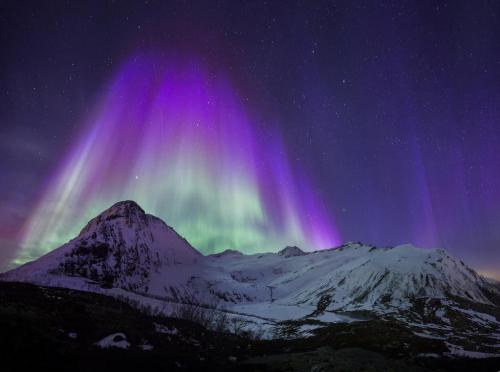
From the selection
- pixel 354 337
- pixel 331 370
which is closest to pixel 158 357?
pixel 331 370

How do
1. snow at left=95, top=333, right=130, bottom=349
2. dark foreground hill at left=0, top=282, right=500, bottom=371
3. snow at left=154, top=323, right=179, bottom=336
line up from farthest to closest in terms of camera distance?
snow at left=154, top=323, right=179, bottom=336 → snow at left=95, top=333, right=130, bottom=349 → dark foreground hill at left=0, top=282, right=500, bottom=371

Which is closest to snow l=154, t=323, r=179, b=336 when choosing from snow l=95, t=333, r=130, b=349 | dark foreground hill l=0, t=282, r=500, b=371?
dark foreground hill l=0, t=282, r=500, b=371

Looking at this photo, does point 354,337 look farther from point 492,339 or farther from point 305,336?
point 492,339

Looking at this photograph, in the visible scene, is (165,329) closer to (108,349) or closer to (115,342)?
(115,342)

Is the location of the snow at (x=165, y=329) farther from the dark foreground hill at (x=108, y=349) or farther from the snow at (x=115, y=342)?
the snow at (x=115, y=342)

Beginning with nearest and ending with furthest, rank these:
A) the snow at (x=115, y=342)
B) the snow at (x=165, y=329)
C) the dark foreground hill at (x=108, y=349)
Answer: the dark foreground hill at (x=108, y=349) < the snow at (x=115, y=342) < the snow at (x=165, y=329)

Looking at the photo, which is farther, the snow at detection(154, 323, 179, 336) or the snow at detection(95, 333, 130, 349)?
the snow at detection(154, 323, 179, 336)

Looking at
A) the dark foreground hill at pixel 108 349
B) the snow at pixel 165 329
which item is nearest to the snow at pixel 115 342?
the dark foreground hill at pixel 108 349

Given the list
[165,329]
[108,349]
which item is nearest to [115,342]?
[108,349]

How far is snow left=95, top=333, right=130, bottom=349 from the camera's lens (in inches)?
2254

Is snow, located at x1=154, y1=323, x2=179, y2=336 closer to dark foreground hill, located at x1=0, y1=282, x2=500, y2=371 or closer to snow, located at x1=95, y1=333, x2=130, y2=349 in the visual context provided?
dark foreground hill, located at x1=0, y1=282, x2=500, y2=371

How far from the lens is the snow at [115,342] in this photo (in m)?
57.2

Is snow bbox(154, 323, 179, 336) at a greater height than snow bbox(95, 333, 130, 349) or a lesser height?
greater

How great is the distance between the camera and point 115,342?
59.0 m
